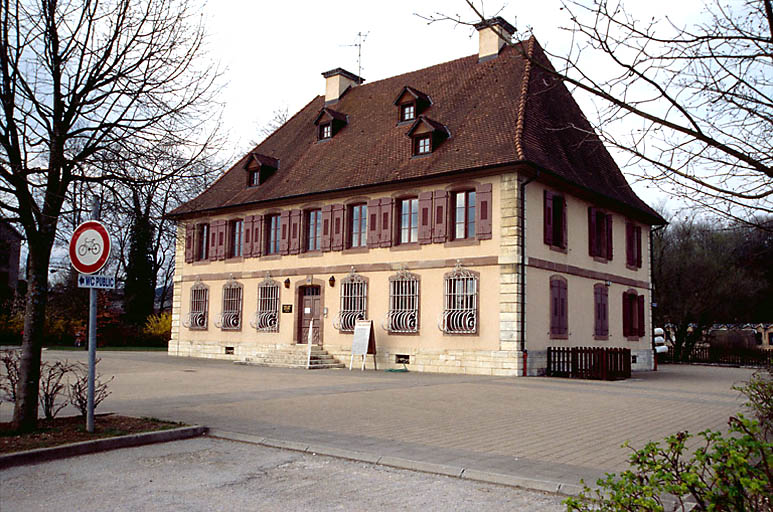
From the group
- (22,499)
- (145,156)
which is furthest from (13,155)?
(22,499)

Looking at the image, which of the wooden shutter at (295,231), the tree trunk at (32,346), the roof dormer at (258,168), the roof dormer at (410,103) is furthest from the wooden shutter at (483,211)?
the tree trunk at (32,346)

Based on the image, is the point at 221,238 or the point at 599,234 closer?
the point at 599,234

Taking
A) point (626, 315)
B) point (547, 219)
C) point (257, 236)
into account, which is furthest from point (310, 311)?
point (626, 315)

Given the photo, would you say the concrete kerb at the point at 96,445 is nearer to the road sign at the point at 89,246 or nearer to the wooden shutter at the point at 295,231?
the road sign at the point at 89,246

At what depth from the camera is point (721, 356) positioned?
33.8 meters

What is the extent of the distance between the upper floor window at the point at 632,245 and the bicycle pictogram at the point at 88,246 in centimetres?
2164

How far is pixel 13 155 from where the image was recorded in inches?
322

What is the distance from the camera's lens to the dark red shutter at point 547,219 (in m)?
20.8

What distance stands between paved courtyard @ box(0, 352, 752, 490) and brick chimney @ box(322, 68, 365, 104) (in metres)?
15.8

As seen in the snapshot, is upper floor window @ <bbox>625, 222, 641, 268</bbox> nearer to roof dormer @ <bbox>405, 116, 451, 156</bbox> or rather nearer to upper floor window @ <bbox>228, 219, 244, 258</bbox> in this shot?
roof dormer @ <bbox>405, 116, 451, 156</bbox>

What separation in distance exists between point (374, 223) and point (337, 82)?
10121 mm

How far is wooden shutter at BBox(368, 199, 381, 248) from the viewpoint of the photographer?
22734mm

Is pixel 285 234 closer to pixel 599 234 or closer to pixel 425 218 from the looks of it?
pixel 425 218

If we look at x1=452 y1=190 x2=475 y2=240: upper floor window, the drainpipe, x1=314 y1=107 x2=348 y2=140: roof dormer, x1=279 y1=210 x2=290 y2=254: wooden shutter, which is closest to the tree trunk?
the drainpipe
